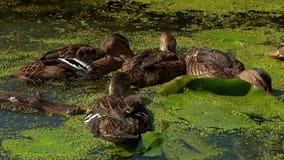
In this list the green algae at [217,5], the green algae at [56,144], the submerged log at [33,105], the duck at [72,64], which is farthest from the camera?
the green algae at [217,5]

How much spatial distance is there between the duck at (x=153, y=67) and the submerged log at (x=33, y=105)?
1162 millimetres

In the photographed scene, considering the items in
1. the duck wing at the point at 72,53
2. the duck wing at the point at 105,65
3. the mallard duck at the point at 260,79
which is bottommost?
the duck wing at the point at 105,65

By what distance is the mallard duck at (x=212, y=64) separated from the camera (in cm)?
849

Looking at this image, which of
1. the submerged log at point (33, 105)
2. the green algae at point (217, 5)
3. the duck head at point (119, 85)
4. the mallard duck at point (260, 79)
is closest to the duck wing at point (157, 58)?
the duck head at point (119, 85)

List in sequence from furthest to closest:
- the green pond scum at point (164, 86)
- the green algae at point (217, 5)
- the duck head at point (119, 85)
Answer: the green algae at point (217, 5) → the duck head at point (119, 85) → the green pond scum at point (164, 86)

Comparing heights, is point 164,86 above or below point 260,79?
below

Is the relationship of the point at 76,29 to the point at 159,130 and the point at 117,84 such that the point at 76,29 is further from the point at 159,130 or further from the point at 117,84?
the point at 159,130

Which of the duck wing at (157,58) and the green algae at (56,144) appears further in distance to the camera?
the duck wing at (157,58)

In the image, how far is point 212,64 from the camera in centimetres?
868

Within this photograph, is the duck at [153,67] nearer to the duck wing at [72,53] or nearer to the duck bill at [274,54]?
the duck wing at [72,53]

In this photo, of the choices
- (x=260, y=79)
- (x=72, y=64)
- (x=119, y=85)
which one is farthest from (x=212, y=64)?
(x=72, y=64)

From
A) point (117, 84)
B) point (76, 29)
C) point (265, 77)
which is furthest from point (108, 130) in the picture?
point (76, 29)

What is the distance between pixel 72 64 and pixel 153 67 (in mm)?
929

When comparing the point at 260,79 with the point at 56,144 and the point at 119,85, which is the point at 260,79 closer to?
the point at 119,85
